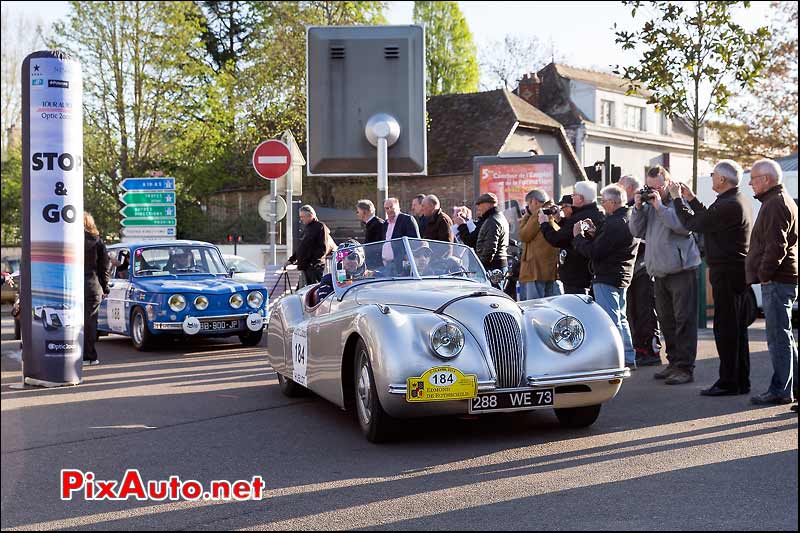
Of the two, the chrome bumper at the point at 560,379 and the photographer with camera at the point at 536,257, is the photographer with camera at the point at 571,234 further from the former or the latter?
the chrome bumper at the point at 560,379

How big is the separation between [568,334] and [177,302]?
8032mm

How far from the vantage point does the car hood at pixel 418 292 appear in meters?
7.60

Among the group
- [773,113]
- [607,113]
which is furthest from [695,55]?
[607,113]

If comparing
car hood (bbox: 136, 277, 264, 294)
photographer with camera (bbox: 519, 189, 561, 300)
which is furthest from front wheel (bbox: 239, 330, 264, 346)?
photographer with camera (bbox: 519, 189, 561, 300)

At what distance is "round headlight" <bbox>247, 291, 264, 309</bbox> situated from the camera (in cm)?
1462

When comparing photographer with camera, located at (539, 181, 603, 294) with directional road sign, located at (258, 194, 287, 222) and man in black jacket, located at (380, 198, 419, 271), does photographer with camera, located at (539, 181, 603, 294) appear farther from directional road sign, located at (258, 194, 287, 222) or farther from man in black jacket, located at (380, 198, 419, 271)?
Answer: directional road sign, located at (258, 194, 287, 222)

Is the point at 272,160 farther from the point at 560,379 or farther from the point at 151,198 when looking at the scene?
the point at 560,379

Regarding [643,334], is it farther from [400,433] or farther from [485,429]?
[400,433]

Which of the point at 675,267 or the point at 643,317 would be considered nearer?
the point at 675,267

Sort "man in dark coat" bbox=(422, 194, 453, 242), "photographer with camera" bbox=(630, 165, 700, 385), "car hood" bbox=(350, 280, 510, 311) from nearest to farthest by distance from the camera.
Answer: "car hood" bbox=(350, 280, 510, 311), "photographer with camera" bbox=(630, 165, 700, 385), "man in dark coat" bbox=(422, 194, 453, 242)

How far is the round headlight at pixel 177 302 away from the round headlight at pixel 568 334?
26.1 ft

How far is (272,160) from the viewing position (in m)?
17.8

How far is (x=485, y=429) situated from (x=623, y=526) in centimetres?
295

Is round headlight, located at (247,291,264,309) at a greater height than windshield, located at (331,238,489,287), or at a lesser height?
lesser
